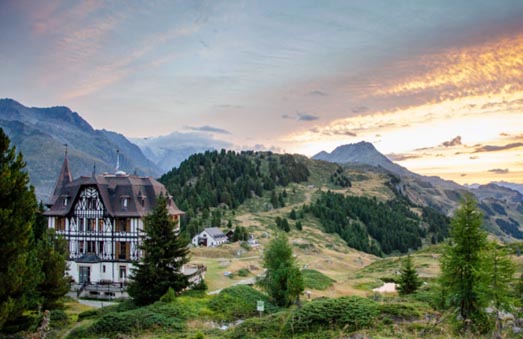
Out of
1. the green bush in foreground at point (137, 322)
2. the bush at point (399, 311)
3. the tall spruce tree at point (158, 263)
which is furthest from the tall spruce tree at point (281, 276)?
the bush at point (399, 311)

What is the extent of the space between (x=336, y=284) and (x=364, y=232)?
95280 millimetres

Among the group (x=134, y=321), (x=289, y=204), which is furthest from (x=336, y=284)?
(x=289, y=204)

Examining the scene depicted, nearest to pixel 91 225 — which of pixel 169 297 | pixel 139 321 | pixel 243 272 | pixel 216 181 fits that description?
pixel 169 297

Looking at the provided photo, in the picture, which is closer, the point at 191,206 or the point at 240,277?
the point at 240,277

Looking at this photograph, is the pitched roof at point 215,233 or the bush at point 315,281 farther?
the pitched roof at point 215,233

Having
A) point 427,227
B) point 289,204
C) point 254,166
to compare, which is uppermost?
point 254,166

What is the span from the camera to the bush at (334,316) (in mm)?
21781

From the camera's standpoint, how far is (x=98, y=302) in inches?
1767

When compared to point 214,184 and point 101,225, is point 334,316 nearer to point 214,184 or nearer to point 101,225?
point 101,225

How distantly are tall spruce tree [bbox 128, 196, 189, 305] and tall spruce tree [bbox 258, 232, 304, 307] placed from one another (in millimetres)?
7405

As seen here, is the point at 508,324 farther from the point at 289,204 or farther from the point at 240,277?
the point at 289,204

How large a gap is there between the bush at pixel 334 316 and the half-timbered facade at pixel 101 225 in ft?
96.0

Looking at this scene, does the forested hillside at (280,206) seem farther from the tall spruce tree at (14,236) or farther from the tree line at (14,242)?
the tall spruce tree at (14,236)

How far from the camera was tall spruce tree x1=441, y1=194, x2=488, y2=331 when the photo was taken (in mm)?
20984
